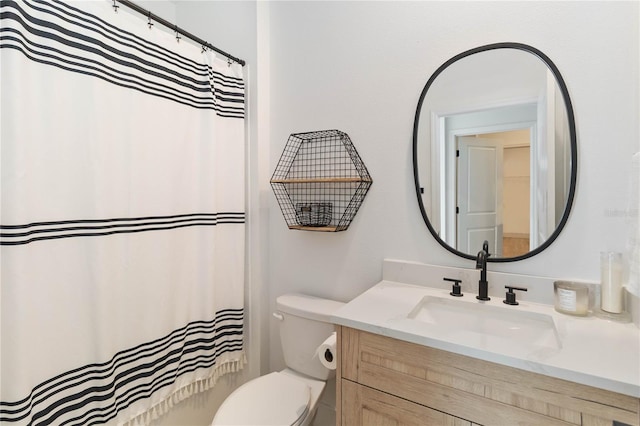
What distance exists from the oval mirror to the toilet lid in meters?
0.89

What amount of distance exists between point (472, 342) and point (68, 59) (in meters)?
1.54

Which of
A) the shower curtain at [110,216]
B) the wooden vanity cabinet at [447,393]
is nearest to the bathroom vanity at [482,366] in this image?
the wooden vanity cabinet at [447,393]

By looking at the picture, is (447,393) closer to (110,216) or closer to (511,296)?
(511,296)

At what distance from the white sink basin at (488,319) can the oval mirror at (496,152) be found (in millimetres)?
214

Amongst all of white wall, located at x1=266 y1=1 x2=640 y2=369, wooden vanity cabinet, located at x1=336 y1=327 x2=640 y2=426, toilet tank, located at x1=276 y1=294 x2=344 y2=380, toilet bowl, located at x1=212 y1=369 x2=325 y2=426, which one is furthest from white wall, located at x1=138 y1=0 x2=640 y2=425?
wooden vanity cabinet, located at x1=336 y1=327 x2=640 y2=426

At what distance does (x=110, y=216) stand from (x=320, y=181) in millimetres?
875

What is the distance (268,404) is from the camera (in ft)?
4.29

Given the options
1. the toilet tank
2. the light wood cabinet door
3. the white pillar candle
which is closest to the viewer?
the light wood cabinet door

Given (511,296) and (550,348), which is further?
(511,296)

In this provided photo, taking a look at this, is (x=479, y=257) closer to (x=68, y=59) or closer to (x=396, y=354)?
(x=396, y=354)

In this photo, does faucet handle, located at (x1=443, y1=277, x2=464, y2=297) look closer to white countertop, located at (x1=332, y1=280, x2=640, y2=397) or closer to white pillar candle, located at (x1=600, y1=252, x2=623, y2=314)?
white countertop, located at (x1=332, y1=280, x2=640, y2=397)

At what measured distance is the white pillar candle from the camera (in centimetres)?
101

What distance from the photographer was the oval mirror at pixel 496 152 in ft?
3.80

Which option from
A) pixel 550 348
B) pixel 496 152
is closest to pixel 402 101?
pixel 496 152
